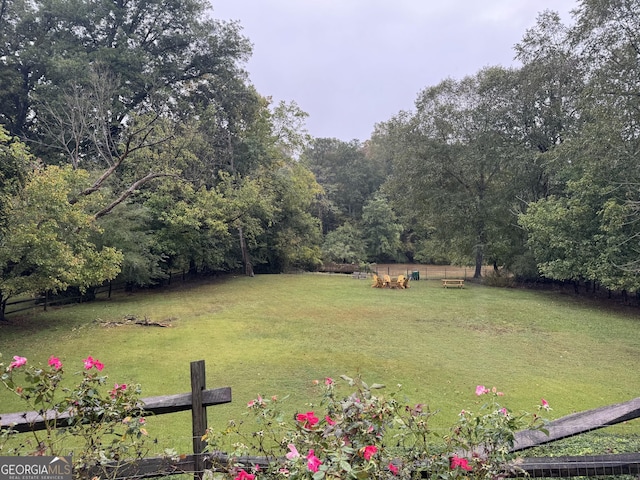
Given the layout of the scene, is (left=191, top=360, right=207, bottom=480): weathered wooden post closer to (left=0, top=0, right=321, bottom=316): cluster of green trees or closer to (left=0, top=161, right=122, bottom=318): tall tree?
(left=0, top=161, right=122, bottom=318): tall tree

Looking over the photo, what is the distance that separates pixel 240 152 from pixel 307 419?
76.0 ft

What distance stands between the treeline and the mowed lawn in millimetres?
1827

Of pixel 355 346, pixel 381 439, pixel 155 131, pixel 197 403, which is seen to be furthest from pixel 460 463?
pixel 155 131

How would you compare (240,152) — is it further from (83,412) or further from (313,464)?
(313,464)

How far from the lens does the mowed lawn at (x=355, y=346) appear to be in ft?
21.0

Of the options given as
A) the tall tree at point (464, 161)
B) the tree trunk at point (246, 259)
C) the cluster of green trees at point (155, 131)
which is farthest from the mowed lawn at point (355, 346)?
the tree trunk at point (246, 259)

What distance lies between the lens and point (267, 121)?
25.4 meters

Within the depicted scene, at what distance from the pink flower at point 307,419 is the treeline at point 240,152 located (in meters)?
10.0

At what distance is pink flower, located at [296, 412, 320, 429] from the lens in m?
1.80

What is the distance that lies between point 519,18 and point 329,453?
22.2m

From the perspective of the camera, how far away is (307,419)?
5.97 feet

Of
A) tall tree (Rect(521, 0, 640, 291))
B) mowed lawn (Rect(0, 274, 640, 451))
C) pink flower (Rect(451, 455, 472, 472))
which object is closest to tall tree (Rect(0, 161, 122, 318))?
mowed lawn (Rect(0, 274, 640, 451))

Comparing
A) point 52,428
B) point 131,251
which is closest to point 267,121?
point 131,251

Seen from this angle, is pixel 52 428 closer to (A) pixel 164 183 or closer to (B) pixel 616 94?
(B) pixel 616 94
